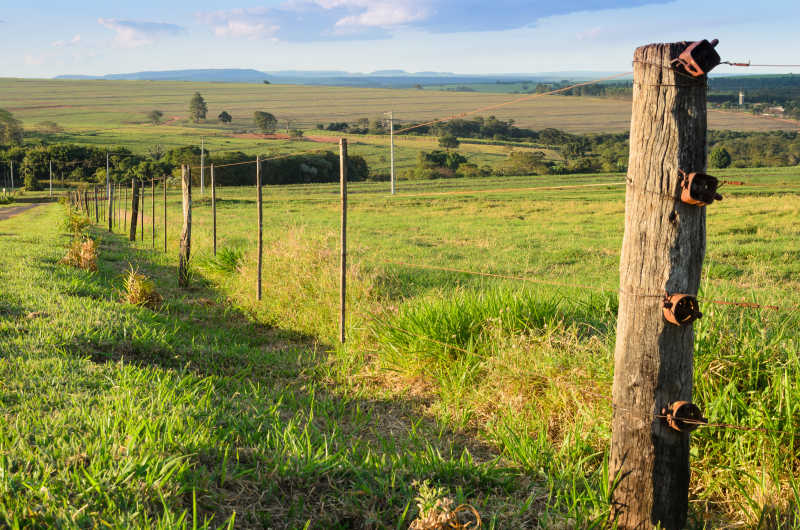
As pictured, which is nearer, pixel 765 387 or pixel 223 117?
pixel 765 387

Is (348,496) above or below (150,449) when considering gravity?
below

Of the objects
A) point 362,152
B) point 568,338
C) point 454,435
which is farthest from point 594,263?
point 362,152

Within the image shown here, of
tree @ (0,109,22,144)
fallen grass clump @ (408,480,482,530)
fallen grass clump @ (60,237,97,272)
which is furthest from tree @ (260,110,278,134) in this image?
fallen grass clump @ (408,480,482,530)

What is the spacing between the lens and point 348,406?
5.55 m

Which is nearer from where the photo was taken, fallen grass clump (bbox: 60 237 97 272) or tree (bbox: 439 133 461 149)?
fallen grass clump (bbox: 60 237 97 272)

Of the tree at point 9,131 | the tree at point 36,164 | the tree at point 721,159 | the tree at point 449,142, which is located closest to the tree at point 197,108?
the tree at point 9,131

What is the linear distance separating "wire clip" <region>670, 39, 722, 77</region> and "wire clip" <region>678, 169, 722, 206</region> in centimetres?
50

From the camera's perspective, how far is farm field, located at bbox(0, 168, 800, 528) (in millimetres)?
3197

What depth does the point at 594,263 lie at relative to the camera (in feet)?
46.3

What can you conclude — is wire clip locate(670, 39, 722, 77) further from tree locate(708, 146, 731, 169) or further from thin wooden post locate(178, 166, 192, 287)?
tree locate(708, 146, 731, 169)

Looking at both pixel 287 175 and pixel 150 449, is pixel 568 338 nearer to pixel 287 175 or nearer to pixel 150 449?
pixel 150 449

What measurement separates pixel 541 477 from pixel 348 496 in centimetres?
130

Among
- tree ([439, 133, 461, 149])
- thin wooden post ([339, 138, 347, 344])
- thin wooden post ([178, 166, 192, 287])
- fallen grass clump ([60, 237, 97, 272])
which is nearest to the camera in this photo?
thin wooden post ([339, 138, 347, 344])

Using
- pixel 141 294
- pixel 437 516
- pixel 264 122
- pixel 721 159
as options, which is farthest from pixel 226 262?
pixel 264 122
